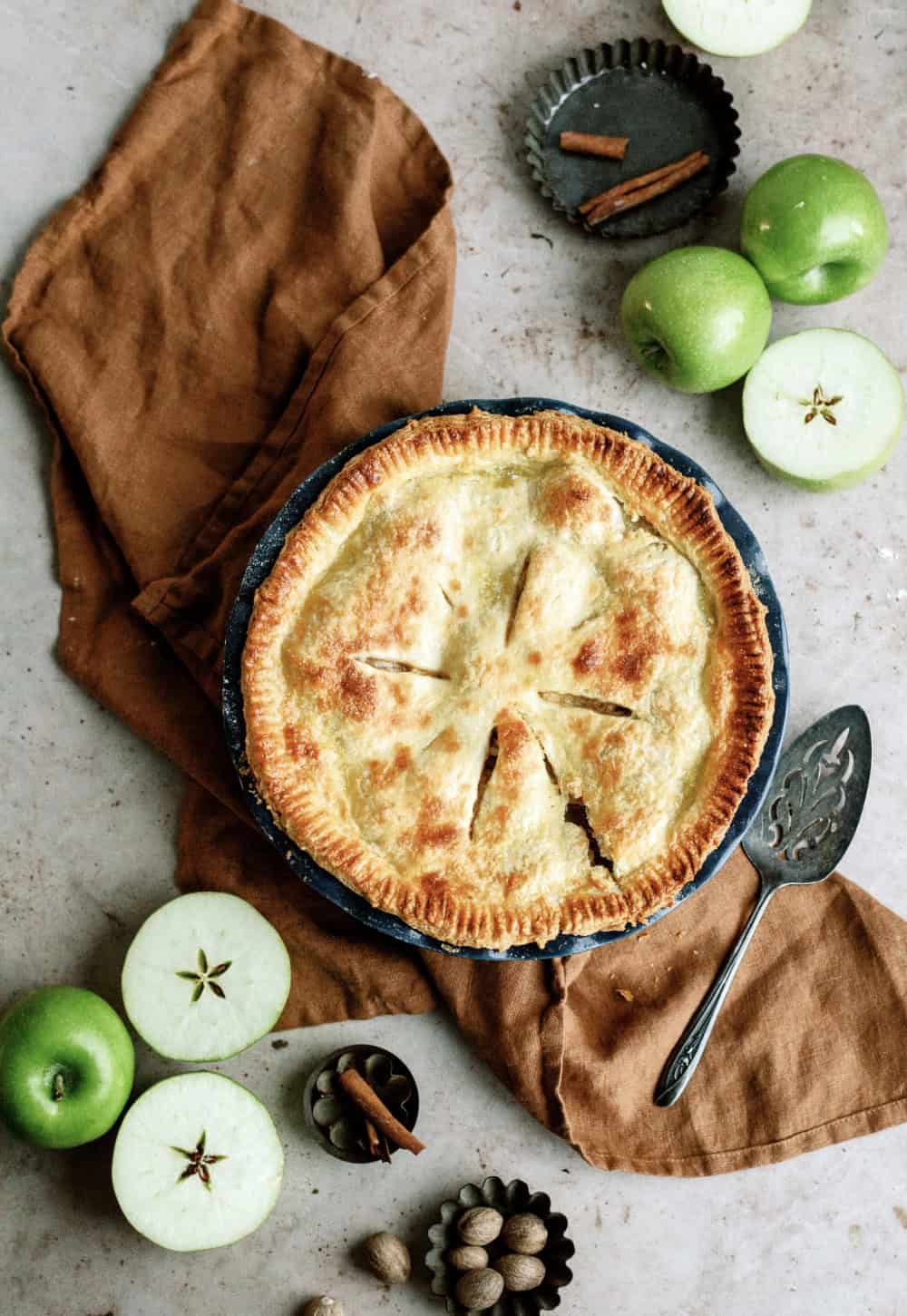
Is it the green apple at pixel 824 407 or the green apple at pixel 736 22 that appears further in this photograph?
the green apple at pixel 736 22

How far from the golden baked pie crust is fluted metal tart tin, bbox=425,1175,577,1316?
0.79 meters

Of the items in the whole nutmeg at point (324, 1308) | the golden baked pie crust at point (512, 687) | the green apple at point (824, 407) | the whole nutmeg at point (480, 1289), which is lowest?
the whole nutmeg at point (324, 1308)

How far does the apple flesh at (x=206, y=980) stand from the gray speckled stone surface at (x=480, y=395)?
0.17 metres

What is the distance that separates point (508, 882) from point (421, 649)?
0.54 m

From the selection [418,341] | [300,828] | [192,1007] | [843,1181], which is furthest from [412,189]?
[843,1181]

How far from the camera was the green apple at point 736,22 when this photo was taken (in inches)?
122

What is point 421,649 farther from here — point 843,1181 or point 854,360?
point 843,1181

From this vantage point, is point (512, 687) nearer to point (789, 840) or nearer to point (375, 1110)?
point (789, 840)

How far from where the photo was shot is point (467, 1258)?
288cm

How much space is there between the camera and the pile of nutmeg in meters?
2.86

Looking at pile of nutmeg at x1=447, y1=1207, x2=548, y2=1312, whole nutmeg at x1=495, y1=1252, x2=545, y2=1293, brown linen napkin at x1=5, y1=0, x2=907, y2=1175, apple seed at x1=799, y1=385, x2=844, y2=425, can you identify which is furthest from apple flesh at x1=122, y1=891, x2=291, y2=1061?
apple seed at x1=799, y1=385, x2=844, y2=425

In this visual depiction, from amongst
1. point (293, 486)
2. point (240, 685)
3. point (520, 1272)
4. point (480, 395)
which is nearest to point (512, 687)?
point (240, 685)

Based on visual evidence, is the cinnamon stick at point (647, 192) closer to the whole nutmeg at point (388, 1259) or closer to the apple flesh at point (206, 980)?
the apple flesh at point (206, 980)

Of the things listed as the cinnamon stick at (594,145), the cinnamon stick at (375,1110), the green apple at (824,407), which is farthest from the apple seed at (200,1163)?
the cinnamon stick at (594,145)
